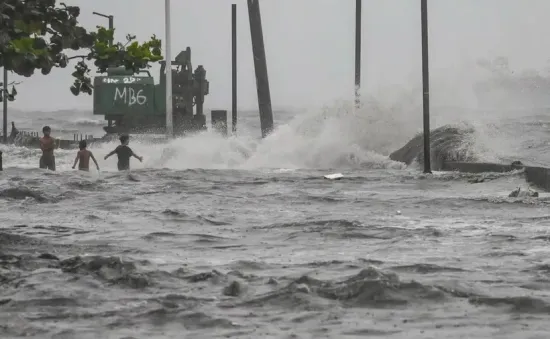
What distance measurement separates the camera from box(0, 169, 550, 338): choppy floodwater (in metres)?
8.69

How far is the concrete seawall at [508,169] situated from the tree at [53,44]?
9701 mm

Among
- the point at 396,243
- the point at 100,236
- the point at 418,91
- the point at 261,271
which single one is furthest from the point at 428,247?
the point at 418,91

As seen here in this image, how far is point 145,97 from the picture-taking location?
149 ft

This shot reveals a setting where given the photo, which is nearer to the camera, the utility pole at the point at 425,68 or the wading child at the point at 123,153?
the utility pole at the point at 425,68

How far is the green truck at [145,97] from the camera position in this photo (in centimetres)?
4550

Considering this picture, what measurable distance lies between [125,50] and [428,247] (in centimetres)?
391

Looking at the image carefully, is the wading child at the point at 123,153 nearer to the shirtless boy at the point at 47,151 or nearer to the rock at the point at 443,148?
the shirtless boy at the point at 47,151

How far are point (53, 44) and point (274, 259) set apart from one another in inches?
128

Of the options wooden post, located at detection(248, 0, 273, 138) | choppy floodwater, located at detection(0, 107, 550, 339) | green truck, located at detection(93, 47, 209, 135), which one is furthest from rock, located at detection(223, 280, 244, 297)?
green truck, located at detection(93, 47, 209, 135)

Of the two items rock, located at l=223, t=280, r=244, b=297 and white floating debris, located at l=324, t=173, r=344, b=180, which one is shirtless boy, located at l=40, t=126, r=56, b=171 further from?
rock, located at l=223, t=280, r=244, b=297

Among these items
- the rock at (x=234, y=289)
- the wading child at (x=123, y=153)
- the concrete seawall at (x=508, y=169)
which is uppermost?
the wading child at (x=123, y=153)

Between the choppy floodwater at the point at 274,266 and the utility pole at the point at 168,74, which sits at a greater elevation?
the utility pole at the point at 168,74

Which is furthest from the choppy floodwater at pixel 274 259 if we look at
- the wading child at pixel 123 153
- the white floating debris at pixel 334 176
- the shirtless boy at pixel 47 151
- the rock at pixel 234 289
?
the wading child at pixel 123 153

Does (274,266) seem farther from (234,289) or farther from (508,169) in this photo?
(508,169)
